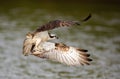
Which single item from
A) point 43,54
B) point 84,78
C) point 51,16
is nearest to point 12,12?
point 51,16

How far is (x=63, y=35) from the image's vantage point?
35.4 ft

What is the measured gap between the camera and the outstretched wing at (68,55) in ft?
17.1

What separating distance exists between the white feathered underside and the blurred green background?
2222 millimetres

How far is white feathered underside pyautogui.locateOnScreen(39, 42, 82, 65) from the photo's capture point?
206 inches

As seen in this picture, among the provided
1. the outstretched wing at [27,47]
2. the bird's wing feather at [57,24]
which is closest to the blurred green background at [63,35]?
the outstretched wing at [27,47]

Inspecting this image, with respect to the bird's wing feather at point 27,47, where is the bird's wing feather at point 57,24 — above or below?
above

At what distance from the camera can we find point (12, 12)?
13062mm

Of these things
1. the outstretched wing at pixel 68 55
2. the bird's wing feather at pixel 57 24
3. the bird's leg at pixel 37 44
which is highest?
the bird's wing feather at pixel 57 24

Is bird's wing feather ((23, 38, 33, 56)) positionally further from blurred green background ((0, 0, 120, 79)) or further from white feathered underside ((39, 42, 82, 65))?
blurred green background ((0, 0, 120, 79))

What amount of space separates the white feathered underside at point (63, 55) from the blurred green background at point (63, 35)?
7.29ft

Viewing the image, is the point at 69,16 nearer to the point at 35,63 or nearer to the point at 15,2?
the point at 15,2

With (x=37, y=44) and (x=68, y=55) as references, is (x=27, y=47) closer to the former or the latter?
(x=37, y=44)

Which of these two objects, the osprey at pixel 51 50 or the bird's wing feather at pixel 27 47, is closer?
the osprey at pixel 51 50

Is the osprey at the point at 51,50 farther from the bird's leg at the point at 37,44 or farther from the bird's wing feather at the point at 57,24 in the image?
the bird's wing feather at the point at 57,24
